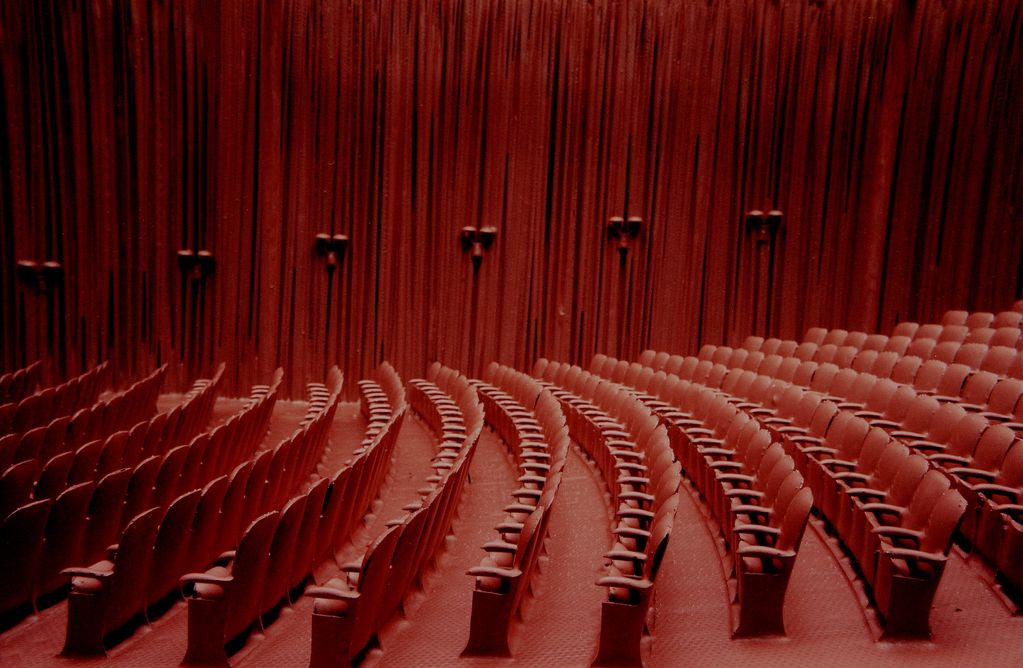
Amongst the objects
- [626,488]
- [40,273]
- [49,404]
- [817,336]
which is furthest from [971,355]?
[40,273]

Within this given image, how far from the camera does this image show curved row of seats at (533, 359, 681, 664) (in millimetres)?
709

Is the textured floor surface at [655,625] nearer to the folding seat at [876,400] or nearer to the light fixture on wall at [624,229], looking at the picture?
the folding seat at [876,400]

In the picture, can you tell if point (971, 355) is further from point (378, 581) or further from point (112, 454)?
point (112, 454)

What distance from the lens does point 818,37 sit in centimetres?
231

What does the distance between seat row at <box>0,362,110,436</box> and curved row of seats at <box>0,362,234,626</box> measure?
475 mm

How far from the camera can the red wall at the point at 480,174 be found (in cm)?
226

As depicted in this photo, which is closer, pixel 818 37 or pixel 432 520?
pixel 432 520

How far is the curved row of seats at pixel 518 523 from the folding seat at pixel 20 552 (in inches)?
18.6

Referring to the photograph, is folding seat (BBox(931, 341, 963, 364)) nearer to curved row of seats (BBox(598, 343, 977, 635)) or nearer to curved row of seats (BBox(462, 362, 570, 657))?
curved row of seats (BBox(598, 343, 977, 635))

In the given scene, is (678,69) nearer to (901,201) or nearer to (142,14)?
(901,201)

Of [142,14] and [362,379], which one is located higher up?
[142,14]

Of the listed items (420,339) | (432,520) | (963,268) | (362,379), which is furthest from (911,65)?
(432,520)

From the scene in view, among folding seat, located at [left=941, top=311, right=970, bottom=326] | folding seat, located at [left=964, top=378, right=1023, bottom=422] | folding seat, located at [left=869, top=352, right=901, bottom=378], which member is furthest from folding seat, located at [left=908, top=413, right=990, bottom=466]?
folding seat, located at [left=941, top=311, right=970, bottom=326]

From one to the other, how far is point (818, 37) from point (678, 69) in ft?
1.40
